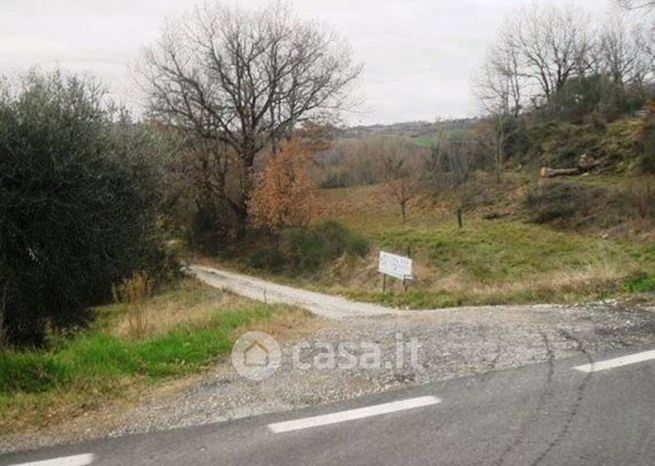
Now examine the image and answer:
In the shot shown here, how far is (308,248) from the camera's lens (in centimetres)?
3288

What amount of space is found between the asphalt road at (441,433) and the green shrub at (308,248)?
2557cm

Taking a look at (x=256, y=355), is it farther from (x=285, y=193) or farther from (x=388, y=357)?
(x=285, y=193)

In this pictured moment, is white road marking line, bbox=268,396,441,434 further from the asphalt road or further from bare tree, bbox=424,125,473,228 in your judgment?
bare tree, bbox=424,125,473,228

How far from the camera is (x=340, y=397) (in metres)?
5.08

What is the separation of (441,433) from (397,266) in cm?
1466

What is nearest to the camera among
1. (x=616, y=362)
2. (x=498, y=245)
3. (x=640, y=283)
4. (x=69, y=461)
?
(x=69, y=461)

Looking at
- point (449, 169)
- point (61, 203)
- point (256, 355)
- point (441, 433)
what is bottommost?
point (441, 433)

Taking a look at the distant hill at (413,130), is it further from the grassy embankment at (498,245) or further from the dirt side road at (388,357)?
the dirt side road at (388,357)

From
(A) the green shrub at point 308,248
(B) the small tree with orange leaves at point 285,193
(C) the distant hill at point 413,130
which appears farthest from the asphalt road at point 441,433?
(C) the distant hill at point 413,130

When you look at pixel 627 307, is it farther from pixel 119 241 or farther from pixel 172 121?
pixel 172 121

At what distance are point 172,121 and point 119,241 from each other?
97.8 feet

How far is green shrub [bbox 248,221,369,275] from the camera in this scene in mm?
31406

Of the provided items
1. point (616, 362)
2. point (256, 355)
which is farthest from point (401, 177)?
point (616, 362)

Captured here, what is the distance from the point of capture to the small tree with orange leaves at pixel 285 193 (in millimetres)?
34812
